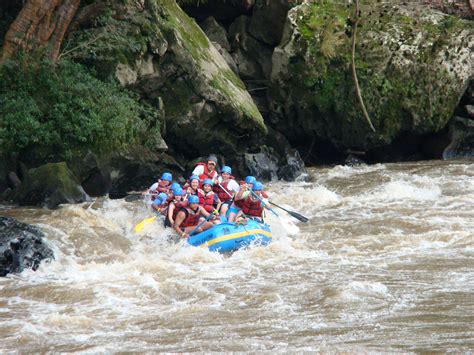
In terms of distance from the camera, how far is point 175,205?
39.2 ft

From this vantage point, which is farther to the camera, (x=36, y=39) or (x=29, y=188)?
(x=36, y=39)

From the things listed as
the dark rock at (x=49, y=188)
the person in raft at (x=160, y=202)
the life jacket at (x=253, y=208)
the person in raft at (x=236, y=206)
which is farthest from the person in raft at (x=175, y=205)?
the dark rock at (x=49, y=188)

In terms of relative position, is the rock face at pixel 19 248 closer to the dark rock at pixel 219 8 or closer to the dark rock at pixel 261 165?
the dark rock at pixel 261 165

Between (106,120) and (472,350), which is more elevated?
(106,120)

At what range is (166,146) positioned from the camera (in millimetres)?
16406

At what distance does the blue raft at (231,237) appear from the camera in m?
10.6

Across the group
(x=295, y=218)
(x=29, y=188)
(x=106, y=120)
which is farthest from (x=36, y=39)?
(x=295, y=218)

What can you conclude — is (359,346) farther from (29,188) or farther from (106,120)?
(106,120)

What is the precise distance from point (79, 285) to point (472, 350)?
14.8 ft

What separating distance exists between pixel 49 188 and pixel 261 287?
6227 millimetres

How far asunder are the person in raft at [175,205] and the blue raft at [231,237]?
79cm

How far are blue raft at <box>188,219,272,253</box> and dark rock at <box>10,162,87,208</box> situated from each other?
3.54 metres

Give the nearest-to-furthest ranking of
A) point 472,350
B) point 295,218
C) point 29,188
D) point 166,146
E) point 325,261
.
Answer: point 472,350 < point 325,261 < point 295,218 < point 29,188 < point 166,146

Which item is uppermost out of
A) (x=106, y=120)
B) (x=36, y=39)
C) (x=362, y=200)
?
(x=36, y=39)
